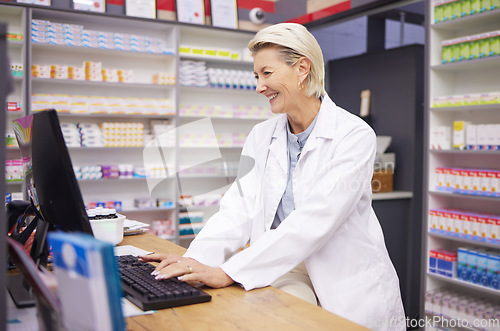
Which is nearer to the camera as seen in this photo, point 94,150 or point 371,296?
point 371,296

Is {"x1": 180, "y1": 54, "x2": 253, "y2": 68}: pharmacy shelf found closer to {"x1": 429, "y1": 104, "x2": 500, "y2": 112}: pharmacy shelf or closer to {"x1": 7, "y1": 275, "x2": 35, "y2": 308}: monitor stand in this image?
{"x1": 429, "y1": 104, "x2": 500, "y2": 112}: pharmacy shelf

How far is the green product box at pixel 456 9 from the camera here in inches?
150

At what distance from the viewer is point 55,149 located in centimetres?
107

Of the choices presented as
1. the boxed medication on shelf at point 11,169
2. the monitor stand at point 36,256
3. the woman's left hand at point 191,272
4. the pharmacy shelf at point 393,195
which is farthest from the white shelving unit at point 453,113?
the monitor stand at point 36,256

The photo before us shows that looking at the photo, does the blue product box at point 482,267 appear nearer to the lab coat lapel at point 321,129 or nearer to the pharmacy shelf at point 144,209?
the lab coat lapel at point 321,129

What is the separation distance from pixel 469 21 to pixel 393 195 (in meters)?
1.78

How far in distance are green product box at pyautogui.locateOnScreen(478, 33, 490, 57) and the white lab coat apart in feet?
7.83

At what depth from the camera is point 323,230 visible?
1.56 meters

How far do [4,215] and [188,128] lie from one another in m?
5.08

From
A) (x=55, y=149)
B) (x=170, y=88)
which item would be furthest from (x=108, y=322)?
(x=170, y=88)

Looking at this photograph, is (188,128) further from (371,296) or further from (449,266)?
(371,296)

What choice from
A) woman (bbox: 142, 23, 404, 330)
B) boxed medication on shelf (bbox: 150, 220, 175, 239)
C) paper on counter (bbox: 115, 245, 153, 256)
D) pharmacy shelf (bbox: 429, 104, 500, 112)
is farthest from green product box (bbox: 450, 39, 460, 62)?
boxed medication on shelf (bbox: 150, 220, 175, 239)

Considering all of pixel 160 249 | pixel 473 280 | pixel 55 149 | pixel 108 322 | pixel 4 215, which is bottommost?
pixel 473 280

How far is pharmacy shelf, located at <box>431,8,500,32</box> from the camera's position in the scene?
11.9 feet
